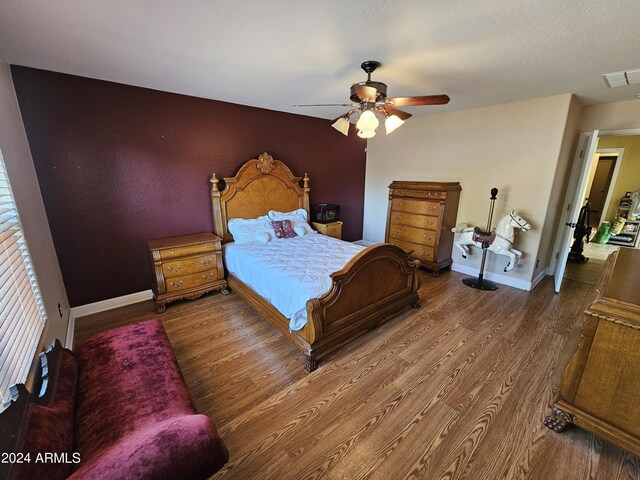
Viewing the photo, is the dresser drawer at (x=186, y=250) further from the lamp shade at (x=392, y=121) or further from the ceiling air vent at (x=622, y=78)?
the ceiling air vent at (x=622, y=78)

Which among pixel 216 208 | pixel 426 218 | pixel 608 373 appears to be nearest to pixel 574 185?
pixel 426 218

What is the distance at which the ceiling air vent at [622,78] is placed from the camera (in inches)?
95.1

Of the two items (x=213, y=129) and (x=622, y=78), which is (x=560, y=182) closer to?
(x=622, y=78)

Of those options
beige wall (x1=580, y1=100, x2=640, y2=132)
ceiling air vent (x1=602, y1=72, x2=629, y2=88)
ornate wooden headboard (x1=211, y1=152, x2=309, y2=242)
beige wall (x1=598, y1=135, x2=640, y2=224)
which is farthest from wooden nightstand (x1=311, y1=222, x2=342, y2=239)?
beige wall (x1=598, y1=135, x2=640, y2=224)

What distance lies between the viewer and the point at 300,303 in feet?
7.20

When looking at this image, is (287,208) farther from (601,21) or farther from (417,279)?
(601,21)

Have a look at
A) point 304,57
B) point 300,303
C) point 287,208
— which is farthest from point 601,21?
point 287,208

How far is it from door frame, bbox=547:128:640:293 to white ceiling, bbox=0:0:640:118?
625mm

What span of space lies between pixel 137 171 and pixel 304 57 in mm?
2279

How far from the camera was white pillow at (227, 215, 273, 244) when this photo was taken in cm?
360

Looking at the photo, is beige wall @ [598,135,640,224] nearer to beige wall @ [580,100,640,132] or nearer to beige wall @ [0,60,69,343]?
beige wall @ [580,100,640,132]

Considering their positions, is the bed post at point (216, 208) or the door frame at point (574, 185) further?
the bed post at point (216, 208)

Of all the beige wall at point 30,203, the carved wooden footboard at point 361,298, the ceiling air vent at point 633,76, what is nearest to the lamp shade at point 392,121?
the carved wooden footboard at point 361,298

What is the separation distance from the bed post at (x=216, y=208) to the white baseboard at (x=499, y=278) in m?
3.75
